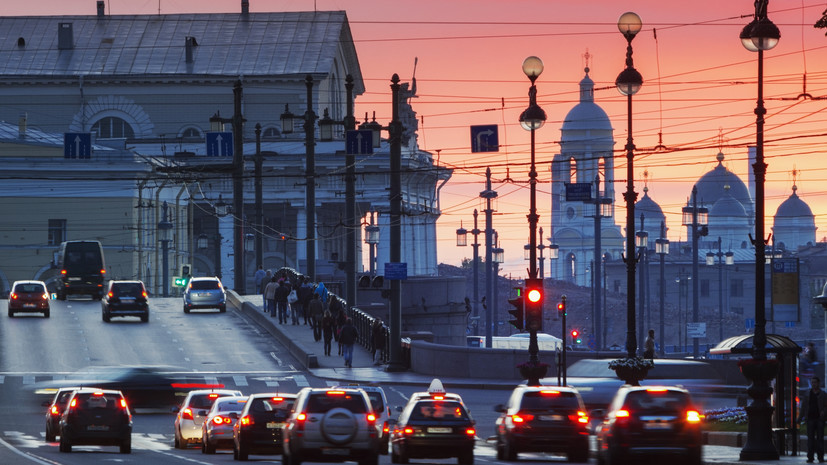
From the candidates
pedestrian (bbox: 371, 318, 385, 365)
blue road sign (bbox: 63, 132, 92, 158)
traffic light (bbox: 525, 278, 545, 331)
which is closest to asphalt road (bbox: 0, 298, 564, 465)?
traffic light (bbox: 525, 278, 545, 331)

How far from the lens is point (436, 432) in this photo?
27.9 m

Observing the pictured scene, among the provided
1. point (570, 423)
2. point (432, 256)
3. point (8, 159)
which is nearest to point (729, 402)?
point (570, 423)

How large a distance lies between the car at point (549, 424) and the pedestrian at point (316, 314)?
1205 inches

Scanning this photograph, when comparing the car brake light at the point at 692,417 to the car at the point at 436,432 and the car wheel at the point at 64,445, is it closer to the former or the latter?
the car at the point at 436,432

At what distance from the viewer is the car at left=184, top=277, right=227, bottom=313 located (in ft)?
229

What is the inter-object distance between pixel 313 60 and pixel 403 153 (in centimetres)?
1039

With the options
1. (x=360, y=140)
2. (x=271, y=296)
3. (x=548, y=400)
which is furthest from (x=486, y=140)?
(x=548, y=400)

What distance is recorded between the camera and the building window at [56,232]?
330 feet

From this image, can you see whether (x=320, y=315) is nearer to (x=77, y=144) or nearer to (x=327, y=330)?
(x=327, y=330)

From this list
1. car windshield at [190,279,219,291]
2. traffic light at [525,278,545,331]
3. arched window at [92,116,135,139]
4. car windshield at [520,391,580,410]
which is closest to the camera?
car windshield at [520,391,580,410]

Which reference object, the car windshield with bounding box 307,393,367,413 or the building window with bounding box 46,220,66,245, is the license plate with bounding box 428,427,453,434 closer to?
the car windshield with bounding box 307,393,367,413

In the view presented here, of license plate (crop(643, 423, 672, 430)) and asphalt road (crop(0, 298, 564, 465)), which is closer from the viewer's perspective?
license plate (crop(643, 423, 672, 430))

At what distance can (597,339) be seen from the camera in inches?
3433

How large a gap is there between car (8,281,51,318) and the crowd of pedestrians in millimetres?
8720
